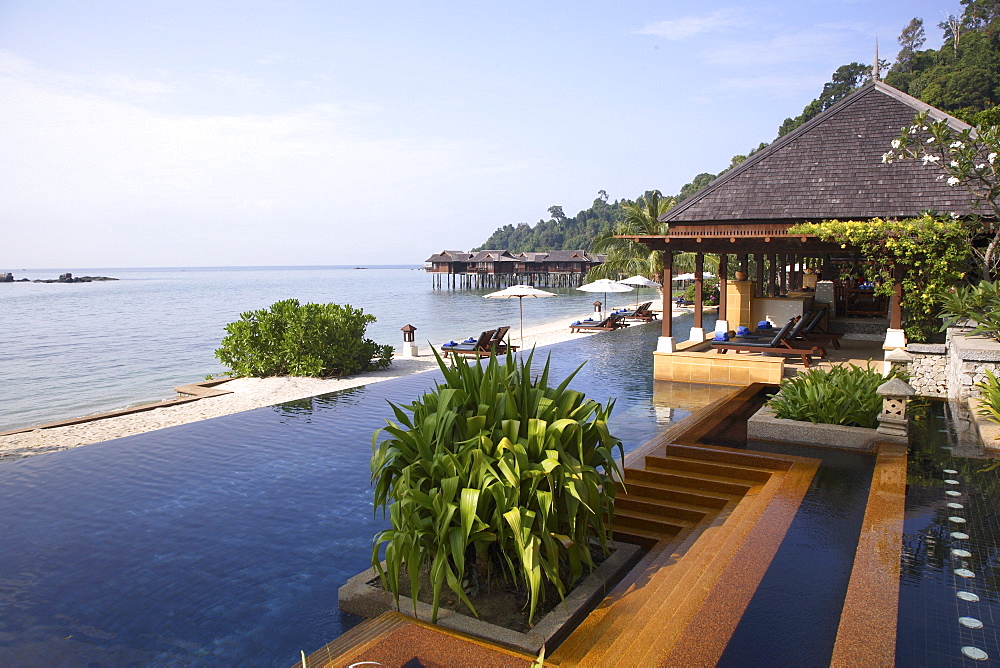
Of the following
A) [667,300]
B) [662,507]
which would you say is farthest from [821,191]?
[662,507]

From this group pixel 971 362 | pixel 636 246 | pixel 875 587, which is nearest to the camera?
pixel 875 587

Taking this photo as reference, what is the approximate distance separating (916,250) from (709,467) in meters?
6.69

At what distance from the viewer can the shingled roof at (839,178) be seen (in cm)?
1217

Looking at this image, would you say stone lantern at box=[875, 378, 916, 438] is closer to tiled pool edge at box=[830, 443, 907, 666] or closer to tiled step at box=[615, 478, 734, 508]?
tiled pool edge at box=[830, 443, 907, 666]

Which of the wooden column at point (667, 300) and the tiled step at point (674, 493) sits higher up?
the wooden column at point (667, 300)

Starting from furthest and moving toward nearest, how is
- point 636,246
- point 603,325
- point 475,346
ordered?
point 636,246 < point 603,325 < point 475,346

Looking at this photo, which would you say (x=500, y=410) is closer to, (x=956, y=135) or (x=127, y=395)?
(x=956, y=135)

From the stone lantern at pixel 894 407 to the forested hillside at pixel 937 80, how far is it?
7080mm

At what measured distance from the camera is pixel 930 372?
409 inches

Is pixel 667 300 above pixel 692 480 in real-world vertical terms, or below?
above

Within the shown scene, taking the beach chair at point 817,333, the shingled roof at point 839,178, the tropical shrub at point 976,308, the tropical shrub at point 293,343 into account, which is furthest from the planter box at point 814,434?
the tropical shrub at point 293,343

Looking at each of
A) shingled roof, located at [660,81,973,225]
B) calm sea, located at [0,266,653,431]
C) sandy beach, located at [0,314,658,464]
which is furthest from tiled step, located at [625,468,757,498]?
calm sea, located at [0,266,653,431]

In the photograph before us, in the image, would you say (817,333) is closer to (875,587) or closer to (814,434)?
(814,434)

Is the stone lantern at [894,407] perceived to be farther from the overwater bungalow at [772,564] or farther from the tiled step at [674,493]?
the tiled step at [674,493]
